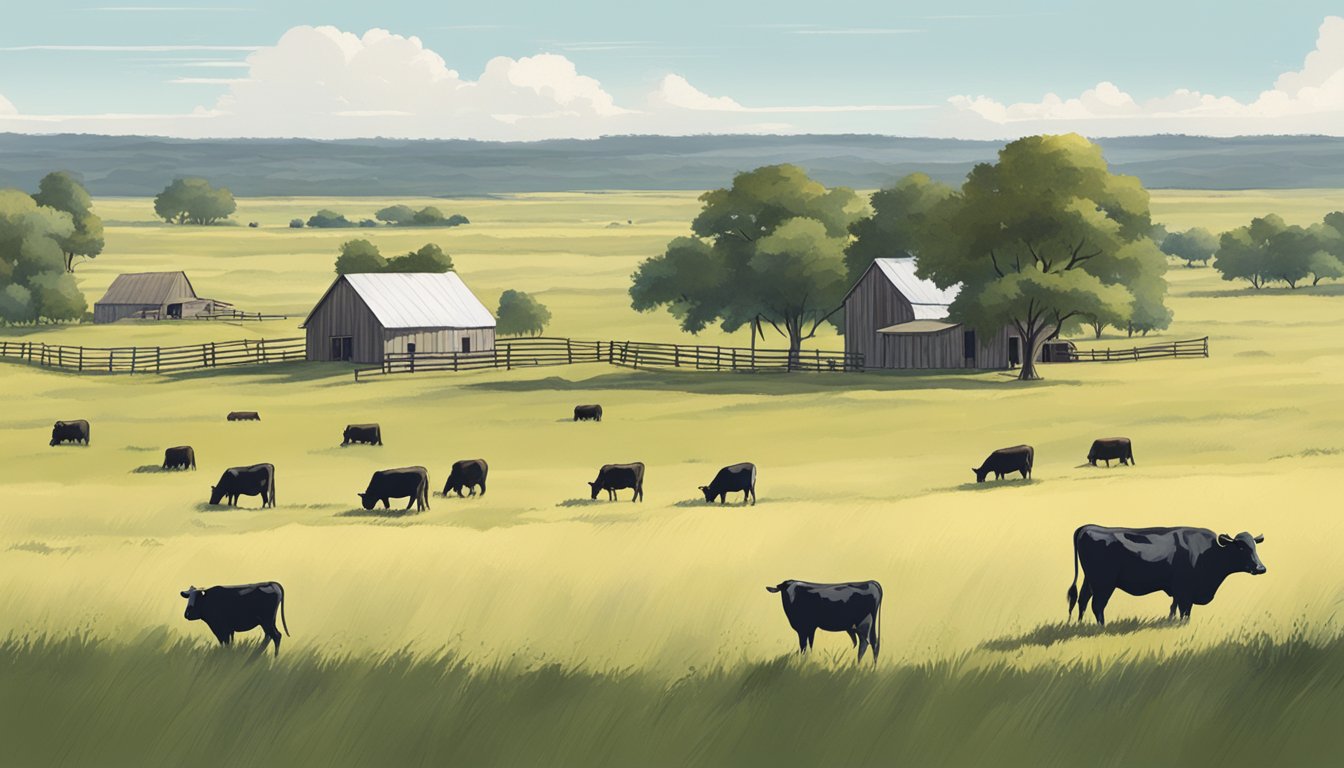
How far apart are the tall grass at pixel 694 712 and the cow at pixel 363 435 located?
104 feet

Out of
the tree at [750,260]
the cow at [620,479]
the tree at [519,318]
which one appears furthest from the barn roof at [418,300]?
the cow at [620,479]

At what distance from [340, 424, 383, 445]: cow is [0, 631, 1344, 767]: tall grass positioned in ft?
104

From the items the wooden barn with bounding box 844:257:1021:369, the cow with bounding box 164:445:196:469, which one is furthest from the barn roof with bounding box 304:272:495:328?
the cow with bounding box 164:445:196:469

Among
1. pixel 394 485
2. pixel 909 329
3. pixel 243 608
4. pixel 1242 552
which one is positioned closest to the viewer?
pixel 243 608

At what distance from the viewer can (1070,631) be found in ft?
59.7

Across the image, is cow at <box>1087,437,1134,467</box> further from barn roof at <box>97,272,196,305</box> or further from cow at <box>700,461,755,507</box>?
barn roof at <box>97,272,196,305</box>

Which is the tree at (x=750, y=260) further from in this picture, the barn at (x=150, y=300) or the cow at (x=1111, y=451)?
the barn at (x=150, y=300)

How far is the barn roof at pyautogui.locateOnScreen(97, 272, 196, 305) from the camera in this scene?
121188 millimetres

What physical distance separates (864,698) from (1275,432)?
35944mm

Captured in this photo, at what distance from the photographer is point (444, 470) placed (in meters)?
42.3

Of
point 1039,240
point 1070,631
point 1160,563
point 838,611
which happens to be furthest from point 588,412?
point 838,611

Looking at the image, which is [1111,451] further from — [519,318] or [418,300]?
[519,318]

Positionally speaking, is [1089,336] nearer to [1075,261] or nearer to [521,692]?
[1075,261]

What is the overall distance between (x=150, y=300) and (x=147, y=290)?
3.28ft
